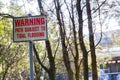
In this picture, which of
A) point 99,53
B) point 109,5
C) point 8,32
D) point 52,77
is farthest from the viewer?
point 99,53

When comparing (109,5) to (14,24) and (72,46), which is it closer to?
(72,46)

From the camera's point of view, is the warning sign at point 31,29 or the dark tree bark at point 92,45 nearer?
the warning sign at point 31,29

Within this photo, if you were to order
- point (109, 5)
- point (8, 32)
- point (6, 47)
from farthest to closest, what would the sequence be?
point (6, 47)
point (8, 32)
point (109, 5)

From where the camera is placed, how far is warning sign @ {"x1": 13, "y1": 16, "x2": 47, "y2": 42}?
5.14 meters

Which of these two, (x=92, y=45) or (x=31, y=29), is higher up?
(x=31, y=29)

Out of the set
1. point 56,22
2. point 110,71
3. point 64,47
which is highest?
point 56,22

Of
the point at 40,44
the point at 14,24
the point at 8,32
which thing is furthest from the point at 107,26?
the point at 14,24

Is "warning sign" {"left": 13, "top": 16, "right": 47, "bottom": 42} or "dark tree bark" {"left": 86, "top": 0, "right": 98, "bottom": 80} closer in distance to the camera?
"warning sign" {"left": 13, "top": 16, "right": 47, "bottom": 42}

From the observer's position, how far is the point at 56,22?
20.8 m

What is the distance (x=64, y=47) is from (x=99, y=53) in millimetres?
16514

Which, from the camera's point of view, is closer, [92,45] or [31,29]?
[31,29]

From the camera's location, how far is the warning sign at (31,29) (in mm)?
5141

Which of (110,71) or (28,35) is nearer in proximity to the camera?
(28,35)

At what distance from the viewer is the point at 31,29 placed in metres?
5.12
